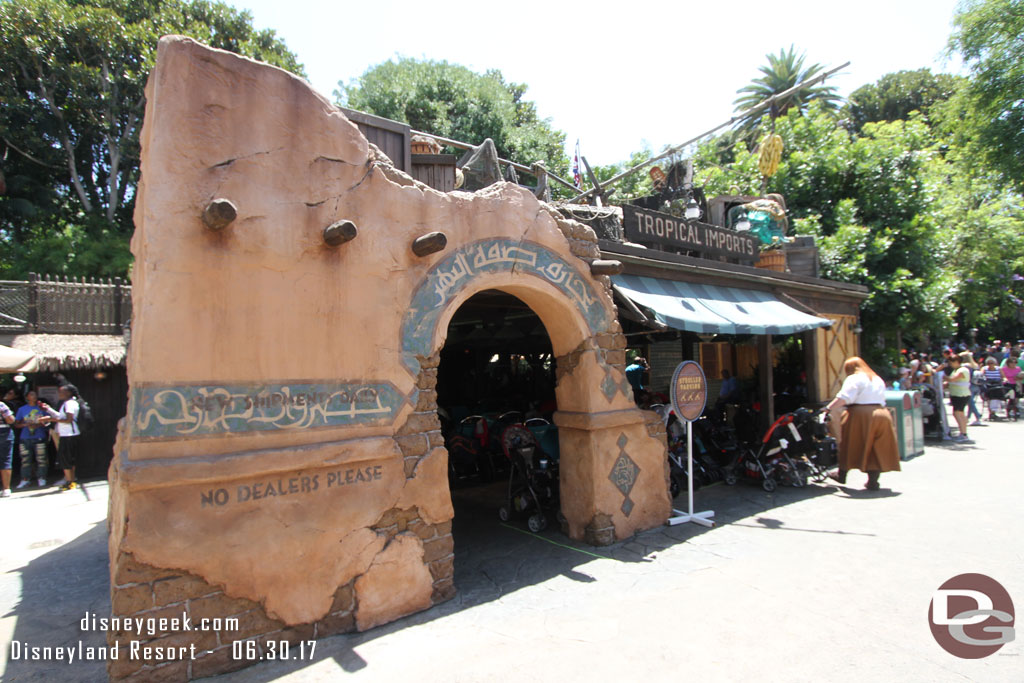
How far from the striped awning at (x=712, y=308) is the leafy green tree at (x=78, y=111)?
1478 cm

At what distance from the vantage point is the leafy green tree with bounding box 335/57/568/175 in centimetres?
2133

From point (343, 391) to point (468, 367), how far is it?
8.66 metres


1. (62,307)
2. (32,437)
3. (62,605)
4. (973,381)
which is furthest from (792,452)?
(62,307)

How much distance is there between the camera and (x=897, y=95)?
32.1 meters

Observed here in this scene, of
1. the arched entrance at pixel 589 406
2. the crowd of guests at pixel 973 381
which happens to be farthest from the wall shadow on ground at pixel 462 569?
the crowd of guests at pixel 973 381

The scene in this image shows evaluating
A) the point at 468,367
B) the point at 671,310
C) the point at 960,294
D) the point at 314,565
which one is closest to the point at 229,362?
the point at 314,565

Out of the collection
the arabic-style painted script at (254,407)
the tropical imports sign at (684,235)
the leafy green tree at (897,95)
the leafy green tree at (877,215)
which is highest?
the leafy green tree at (897,95)

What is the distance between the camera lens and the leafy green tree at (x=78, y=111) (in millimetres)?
15172

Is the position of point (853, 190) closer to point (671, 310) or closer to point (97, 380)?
point (671, 310)

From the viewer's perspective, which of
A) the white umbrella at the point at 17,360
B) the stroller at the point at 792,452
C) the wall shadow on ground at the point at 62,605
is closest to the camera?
the wall shadow on ground at the point at 62,605

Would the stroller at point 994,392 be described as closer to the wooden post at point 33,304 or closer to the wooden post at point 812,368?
the wooden post at point 812,368

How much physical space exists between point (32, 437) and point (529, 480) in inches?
380

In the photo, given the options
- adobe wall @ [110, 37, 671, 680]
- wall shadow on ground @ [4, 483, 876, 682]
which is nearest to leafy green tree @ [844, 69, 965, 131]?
wall shadow on ground @ [4, 483, 876, 682]

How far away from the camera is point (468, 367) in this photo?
1312 cm
